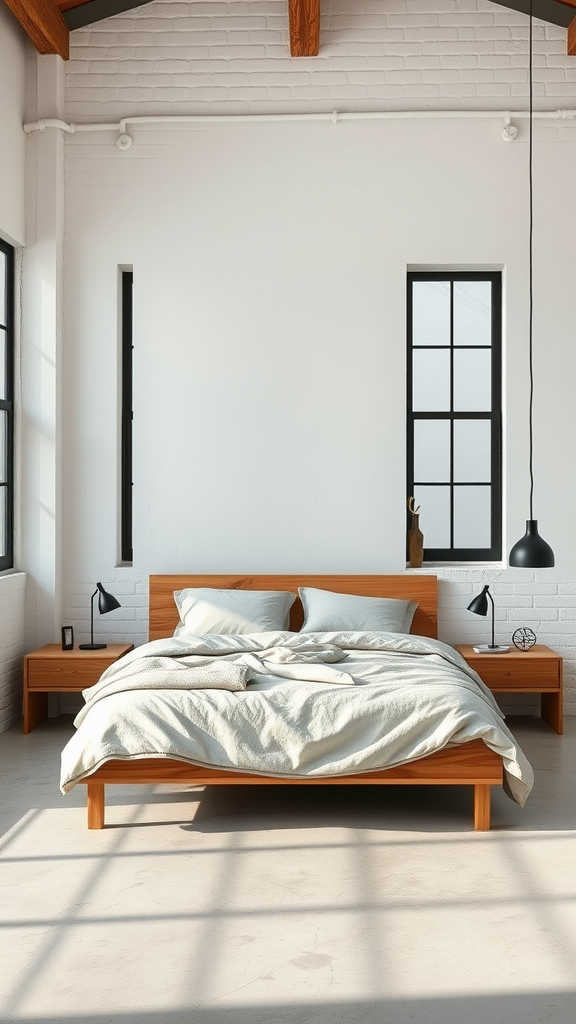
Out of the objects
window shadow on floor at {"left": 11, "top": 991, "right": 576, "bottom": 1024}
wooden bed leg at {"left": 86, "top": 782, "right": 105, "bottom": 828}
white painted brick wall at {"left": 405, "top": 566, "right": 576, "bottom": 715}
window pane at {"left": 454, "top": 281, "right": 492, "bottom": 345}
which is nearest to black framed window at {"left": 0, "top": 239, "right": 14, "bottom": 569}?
wooden bed leg at {"left": 86, "top": 782, "right": 105, "bottom": 828}

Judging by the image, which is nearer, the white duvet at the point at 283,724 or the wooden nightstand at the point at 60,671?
the white duvet at the point at 283,724

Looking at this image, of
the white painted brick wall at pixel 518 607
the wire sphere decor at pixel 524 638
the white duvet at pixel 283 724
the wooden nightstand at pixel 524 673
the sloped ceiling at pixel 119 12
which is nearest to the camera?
the white duvet at pixel 283 724

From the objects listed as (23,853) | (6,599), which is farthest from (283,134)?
(23,853)

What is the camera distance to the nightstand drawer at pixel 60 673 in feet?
18.5

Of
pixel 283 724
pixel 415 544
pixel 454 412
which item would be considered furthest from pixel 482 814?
pixel 454 412

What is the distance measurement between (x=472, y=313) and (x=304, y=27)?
2.02m

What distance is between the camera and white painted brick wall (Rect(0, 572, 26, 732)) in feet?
18.8

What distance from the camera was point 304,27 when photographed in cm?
591

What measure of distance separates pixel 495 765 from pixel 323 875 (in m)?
0.92

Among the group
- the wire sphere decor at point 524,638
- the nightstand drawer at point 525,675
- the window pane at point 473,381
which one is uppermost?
the window pane at point 473,381

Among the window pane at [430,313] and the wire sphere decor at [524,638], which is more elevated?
the window pane at [430,313]

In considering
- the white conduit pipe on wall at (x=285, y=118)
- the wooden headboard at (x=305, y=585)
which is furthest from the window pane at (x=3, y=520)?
the white conduit pipe on wall at (x=285, y=118)

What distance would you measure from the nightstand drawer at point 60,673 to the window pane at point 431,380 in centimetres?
263

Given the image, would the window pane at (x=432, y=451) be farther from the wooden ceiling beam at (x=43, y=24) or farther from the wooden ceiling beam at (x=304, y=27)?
the wooden ceiling beam at (x=43, y=24)
